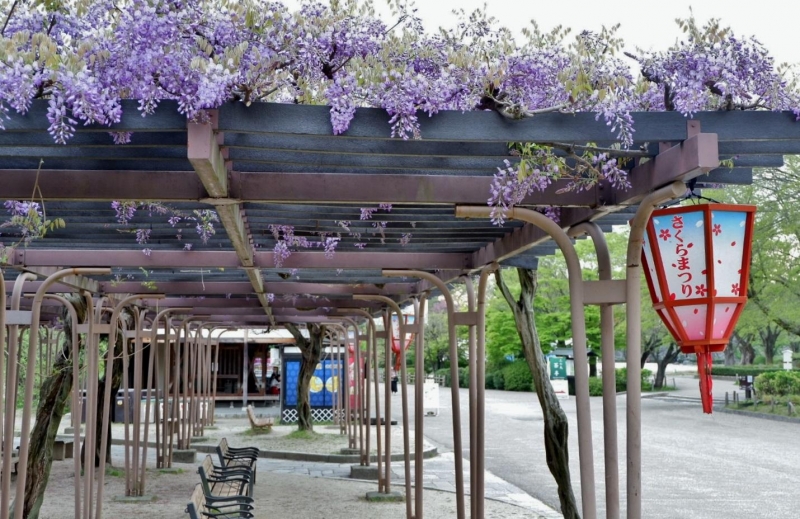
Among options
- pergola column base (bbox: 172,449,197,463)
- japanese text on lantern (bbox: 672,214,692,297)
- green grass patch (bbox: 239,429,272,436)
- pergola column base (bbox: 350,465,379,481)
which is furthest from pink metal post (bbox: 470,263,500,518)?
green grass patch (bbox: 239,429,272,436)

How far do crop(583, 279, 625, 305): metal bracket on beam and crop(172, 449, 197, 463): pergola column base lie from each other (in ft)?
40.2

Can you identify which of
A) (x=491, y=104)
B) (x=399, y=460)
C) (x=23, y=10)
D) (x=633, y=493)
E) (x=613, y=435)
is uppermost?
(x=23, y=10)

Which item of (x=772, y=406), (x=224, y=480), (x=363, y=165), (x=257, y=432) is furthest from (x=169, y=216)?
(x=772, y=406)

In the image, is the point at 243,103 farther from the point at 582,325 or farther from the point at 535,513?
the point at 535,513

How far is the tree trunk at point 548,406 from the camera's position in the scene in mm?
7532

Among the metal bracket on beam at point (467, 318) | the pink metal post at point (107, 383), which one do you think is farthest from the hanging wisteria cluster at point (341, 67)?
the pink metal post at point (107, 383)

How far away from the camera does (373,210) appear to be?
18.6 ft

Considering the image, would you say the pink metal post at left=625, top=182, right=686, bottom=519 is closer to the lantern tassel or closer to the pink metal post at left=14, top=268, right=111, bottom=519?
the lantern tassel

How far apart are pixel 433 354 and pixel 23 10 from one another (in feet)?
156

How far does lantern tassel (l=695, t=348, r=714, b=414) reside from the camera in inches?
149

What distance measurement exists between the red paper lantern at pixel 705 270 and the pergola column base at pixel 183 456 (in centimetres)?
1244

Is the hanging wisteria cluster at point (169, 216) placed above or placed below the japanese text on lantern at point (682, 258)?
above

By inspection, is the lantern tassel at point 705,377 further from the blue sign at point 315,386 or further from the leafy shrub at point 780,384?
the leafy shrub at point 780,384

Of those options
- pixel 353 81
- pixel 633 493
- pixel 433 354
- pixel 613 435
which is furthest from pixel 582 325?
pixel 433 354
